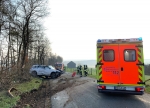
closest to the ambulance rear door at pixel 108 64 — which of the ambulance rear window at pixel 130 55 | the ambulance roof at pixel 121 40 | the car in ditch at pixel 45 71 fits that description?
the ambulance roof at pixel 121 40

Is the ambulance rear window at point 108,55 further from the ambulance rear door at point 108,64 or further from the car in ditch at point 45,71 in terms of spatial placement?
the car in ditch at point 45,71

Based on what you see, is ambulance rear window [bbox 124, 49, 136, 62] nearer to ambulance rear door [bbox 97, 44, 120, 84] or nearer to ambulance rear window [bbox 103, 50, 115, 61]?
ambulance rear door [bbox 97, 44, 120, 84]

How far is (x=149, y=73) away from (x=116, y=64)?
27517 mm

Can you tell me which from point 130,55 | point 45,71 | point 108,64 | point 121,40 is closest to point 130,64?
point 130,55

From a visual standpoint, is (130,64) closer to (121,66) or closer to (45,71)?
(121,66)

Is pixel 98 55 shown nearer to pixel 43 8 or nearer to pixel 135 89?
pixel 135 89

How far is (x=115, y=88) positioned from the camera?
1047 cm

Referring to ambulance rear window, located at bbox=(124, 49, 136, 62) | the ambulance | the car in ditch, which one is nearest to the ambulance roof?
the ambulance

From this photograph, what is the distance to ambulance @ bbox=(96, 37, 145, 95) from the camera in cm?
1016

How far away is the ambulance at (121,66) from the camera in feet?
33.3

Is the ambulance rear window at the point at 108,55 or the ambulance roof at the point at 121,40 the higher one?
the ambulance roof at the point at 121,40

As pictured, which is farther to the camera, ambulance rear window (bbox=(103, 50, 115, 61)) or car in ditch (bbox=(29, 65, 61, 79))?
car in ditch (bbox=(29, 65, 61, 79))

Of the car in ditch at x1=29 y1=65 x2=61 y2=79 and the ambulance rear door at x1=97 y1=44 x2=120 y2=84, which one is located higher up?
the ambulance rear door at x1=97 y1=44 x2=120 y2=84

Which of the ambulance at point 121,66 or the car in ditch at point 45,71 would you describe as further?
the car in ditch at point 45,71
